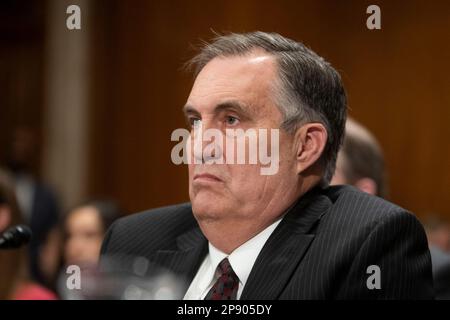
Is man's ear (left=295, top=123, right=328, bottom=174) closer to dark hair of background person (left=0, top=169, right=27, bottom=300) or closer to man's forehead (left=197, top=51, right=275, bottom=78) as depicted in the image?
man's forehead (left=197, top=51, right=275, bottom=78)

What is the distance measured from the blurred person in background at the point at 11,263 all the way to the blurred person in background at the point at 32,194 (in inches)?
60.9

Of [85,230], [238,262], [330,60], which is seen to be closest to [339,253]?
[238,262]

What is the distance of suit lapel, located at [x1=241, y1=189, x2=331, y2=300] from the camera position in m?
1.68

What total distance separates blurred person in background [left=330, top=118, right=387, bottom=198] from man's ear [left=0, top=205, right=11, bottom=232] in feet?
3.45

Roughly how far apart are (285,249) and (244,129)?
11.0 inches

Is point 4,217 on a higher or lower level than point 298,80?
lower

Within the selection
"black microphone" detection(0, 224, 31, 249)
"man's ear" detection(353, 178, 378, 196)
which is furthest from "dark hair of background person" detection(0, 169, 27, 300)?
"man's ear" detection(353, 178, 378, 196)

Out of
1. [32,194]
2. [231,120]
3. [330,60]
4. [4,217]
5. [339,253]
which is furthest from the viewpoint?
[32,194]

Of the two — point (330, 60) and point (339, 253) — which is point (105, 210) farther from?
point (339, 253)

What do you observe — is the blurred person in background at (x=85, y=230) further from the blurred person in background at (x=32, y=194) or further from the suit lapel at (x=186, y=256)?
the suit lapel at (x=186, y=256)

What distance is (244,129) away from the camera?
1.75 meters

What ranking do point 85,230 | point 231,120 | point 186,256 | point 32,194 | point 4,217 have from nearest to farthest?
point 231,120 → point 186,256 → point 4,217 → point 85,230 → point 32,194

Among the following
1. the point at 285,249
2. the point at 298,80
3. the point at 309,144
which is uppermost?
the point at 298,80

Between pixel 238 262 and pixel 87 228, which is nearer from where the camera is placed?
pixel 238 262
